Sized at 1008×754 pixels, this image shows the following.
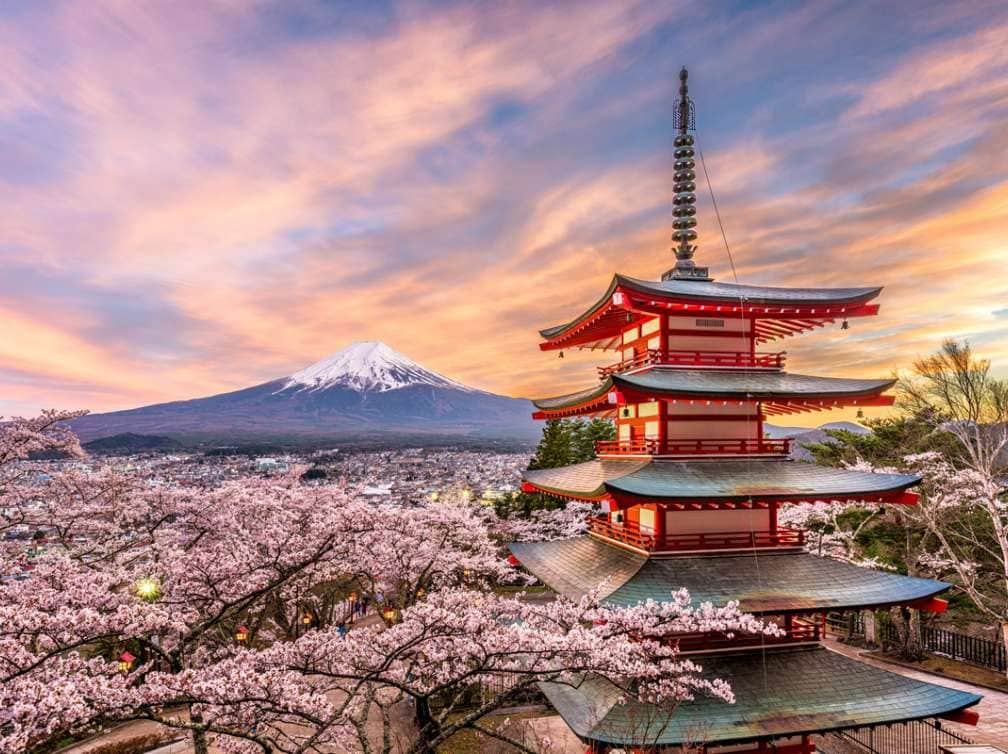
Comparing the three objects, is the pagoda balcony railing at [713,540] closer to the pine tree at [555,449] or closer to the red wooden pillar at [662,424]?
the red wooden pillar at [662,424]

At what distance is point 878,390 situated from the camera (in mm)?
11859

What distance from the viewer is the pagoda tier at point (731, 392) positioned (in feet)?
36.5

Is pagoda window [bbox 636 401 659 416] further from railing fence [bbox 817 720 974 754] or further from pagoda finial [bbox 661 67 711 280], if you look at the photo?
railing fence [bbox 817 720 974 754]

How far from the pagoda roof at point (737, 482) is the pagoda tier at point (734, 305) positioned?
3393 millimetres

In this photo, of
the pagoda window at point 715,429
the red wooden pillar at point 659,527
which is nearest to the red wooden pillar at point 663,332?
the pagoda window at point 715,429

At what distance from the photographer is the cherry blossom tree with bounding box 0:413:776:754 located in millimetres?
6699

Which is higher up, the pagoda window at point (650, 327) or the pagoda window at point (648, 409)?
the pagoda window at point (650, 327)

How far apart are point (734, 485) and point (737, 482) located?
229 millimetres

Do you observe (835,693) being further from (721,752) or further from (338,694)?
(338,694)

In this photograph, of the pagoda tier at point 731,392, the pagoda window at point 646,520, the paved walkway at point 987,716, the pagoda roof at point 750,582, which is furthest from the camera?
the paved walkway at point 987,716

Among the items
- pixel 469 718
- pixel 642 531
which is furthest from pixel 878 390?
pixel 469 718

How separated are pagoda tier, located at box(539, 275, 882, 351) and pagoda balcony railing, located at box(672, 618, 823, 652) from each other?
6593 millimetres

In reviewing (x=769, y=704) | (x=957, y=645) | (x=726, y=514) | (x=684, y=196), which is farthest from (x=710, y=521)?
(x=957, y=645)

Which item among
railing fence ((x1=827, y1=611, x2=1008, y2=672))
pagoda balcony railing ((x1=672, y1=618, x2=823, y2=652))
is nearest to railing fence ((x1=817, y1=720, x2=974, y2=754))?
pagoda balcony railing ((x1=672, y1=618, x2=823, y2=652))
